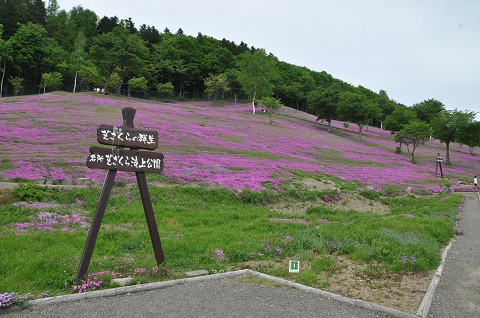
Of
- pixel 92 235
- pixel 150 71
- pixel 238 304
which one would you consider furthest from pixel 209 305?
pixel 150 71

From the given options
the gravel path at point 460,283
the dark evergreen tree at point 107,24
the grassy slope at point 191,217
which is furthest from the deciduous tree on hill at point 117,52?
the gravel path at point 460,283

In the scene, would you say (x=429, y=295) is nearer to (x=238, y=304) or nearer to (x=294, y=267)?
(x=294, y=267)

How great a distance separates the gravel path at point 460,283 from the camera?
720 centimetres

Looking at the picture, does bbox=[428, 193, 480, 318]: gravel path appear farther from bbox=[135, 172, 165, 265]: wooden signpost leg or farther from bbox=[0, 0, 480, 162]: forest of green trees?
bbox=[0, 0, 480, 162]: forest of green trees

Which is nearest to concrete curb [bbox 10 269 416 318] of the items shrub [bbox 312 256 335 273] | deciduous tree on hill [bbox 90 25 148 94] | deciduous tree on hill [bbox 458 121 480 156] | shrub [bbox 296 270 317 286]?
shrub [bbox 296 270 317 286]

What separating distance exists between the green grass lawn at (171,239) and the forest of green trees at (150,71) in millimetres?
45231

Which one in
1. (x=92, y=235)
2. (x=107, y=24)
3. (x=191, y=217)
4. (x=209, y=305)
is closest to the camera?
(x=209, y=305)

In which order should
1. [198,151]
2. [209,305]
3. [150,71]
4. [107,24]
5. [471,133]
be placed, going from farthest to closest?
[107,24]
[150,71]
[471,133]
[198,151]
[209,305]

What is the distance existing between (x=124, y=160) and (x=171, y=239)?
409cm

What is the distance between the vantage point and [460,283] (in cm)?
885

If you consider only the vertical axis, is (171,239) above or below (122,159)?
below

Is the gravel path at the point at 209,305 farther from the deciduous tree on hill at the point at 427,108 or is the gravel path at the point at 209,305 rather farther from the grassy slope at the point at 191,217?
the deciduous tree on hill at the point at 427,108

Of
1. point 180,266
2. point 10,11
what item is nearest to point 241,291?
point 180,266

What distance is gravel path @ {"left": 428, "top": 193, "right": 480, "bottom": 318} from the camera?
23.6ft
